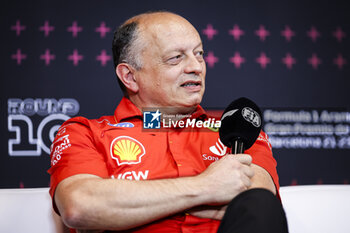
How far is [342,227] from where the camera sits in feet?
4.75

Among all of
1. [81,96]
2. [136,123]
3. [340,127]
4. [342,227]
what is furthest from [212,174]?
[340,127]

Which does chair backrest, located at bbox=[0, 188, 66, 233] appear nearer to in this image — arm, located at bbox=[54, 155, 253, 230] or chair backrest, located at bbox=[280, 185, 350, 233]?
arm, located at bbox=[54, 155, 253, 230]

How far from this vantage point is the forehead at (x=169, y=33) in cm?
135

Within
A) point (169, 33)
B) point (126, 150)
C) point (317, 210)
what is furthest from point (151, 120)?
point (317, 210)

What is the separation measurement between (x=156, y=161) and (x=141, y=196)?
25cm

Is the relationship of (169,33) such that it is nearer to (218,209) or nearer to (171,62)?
(171,62)

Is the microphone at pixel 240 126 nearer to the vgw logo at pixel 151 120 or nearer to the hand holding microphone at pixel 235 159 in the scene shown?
the hand holding microphone at pixel 235 159

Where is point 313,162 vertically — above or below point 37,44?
below

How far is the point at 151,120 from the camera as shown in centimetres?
137

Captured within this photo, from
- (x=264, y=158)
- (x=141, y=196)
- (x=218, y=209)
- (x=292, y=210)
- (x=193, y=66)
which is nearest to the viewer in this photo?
(x=141, y=196)

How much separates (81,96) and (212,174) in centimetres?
121

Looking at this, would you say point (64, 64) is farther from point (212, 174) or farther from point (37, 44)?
point (212, 174)

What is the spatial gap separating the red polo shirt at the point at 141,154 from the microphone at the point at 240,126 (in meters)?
0.17

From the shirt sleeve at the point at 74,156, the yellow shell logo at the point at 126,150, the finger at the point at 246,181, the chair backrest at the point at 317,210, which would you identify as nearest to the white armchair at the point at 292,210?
the chair backrest at the point at 317,210
